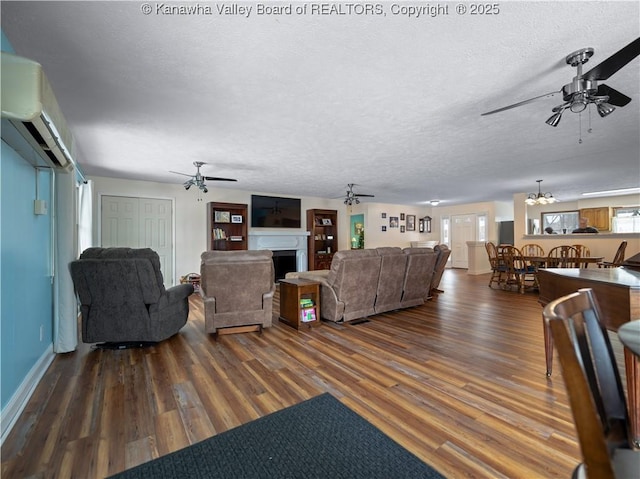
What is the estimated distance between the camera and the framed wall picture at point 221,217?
672 cm

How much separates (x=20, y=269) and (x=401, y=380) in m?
2.88

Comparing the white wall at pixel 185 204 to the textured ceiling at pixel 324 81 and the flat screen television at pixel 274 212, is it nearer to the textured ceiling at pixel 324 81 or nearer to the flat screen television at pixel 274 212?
the flat screen television at pixel 274 212

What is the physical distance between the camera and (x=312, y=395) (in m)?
2.04

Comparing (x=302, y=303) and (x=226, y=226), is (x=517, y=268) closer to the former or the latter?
(x=302, y=303)

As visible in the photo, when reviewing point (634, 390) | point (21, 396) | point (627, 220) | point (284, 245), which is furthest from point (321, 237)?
point (627, 220)

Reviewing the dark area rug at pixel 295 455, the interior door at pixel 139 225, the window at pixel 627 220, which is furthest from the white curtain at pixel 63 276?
the window at pixel 627 220

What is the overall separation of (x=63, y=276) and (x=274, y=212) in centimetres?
503

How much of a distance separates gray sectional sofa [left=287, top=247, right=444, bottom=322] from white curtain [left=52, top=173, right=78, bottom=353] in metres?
2.57

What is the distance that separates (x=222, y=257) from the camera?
3219 mm

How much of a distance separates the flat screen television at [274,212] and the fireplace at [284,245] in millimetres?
206

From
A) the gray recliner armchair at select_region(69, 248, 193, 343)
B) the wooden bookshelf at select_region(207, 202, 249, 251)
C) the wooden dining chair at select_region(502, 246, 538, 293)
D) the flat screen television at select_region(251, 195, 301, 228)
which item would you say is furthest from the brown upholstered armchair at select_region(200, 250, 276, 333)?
the wooden dining chair at select_region(502, 246, 538, 293)

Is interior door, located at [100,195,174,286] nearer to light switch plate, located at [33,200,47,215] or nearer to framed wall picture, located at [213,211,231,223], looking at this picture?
framed wall picture, located at [213,211,231,223]

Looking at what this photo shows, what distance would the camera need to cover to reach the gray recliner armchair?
2.83 m

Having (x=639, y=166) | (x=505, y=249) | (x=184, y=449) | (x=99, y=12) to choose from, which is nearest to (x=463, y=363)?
(x=184, y=449)
